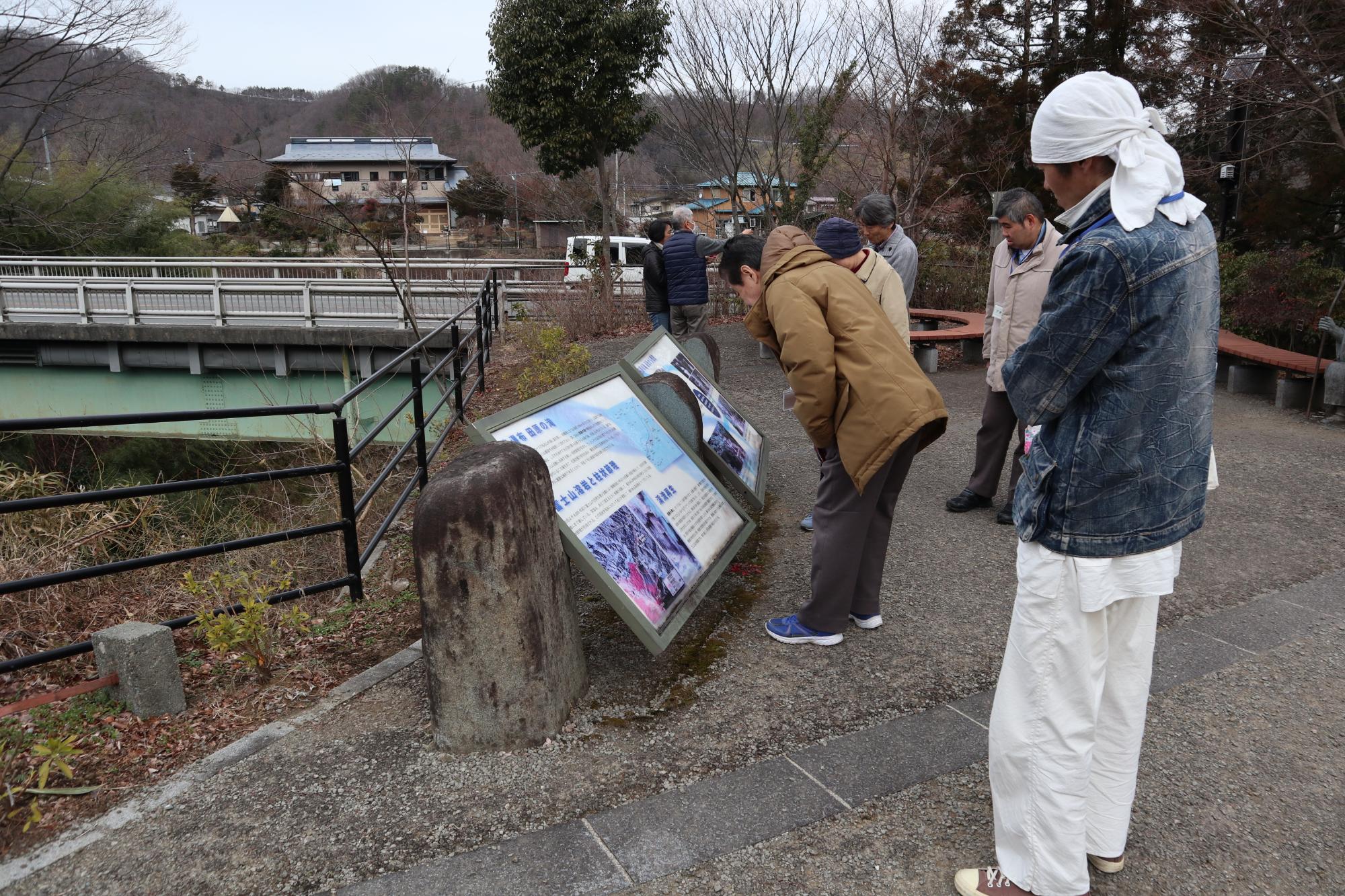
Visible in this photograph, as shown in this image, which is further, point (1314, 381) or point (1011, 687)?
point (1314, 381)

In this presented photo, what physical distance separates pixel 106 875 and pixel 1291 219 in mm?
13494

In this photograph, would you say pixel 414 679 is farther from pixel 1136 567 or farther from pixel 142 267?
pixel 142 267

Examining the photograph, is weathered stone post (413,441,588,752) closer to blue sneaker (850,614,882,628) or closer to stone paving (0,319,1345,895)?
stone paving (0,319,1345,895)

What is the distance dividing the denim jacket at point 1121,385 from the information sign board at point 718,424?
2.44 metres

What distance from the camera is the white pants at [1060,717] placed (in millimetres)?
2037

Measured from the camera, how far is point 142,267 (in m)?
24.6

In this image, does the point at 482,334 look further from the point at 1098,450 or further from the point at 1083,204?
the point at 1098,450

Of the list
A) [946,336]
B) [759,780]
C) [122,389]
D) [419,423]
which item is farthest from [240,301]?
[759,780]

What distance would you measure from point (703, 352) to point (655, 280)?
3103 mm

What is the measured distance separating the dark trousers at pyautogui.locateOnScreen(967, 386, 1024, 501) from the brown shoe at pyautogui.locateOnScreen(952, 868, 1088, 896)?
308 centimetres

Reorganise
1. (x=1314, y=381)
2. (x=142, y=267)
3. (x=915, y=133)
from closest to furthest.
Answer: (x=1314, y=381) → (x=915, y=133) → (x=142, y=267)

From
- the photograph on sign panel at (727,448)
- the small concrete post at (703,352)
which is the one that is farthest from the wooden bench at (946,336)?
the photograph on sign panel at (727,448)

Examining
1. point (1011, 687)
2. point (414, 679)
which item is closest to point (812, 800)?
point (1011, 687)

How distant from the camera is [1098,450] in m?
2.02
